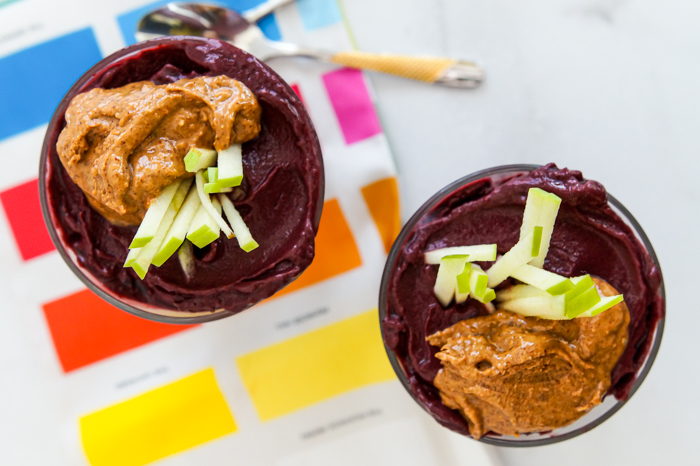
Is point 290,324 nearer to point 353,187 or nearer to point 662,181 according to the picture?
point 353,187

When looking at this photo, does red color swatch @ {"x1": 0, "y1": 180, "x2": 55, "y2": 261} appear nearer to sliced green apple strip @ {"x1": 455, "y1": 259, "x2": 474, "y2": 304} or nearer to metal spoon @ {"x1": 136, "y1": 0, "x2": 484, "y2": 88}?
metal spoon @ {"x1": 136, "y1": 0, "x2": 484, "y2": 88}

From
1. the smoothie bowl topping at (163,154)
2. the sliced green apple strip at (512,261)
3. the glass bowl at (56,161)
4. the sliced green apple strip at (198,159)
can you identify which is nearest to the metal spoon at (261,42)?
the glass bowl at (56,161)

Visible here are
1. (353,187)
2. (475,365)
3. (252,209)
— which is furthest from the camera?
(353,187)

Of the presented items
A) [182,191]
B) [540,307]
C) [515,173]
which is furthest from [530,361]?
[182,191]

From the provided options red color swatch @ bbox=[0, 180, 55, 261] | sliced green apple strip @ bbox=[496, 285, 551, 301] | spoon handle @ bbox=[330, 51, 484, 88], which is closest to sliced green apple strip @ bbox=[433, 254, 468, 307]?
sliced green apple strip @ bbox=[496, 285, 551, 301]

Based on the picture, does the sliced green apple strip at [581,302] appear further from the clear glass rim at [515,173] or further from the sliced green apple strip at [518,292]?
the clear glass rim at [515,173]

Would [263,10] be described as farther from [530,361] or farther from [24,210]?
[530,361]

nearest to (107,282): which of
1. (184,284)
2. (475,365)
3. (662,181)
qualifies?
(184,284)
